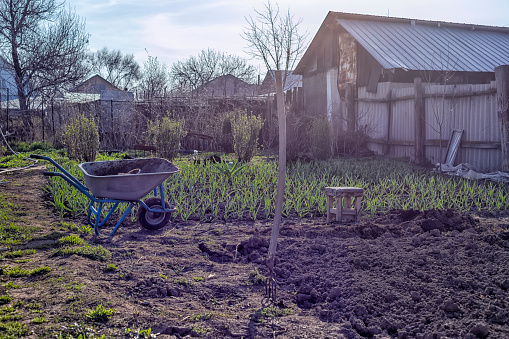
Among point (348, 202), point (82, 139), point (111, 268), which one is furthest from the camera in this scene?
point (82, 139)

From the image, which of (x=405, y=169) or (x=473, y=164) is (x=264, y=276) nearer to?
(x=405, y=169)

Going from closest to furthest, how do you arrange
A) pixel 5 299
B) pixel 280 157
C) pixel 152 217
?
pixel 5 299
pixel 280 157
pixel 152 217

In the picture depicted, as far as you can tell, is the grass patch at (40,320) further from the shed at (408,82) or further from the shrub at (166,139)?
the shed at (408,82)

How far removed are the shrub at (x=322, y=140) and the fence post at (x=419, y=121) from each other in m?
1.77

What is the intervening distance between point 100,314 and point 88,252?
3.84 feet

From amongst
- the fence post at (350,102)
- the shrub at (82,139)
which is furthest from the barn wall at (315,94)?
the shrub at (82,139)

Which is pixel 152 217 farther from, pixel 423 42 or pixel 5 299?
pixel 423 42

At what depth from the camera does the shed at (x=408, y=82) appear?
24.7 feet

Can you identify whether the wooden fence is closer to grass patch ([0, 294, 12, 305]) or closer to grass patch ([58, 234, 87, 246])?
grass patch ([58, 234, 87, 246])

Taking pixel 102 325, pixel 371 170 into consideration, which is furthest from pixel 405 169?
pixel 102 325

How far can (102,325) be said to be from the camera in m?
2.05

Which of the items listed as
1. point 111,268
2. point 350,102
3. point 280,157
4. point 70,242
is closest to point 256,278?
point 280,157

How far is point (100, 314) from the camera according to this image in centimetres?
211

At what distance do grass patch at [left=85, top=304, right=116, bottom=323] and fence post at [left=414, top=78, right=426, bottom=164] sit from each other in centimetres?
762
